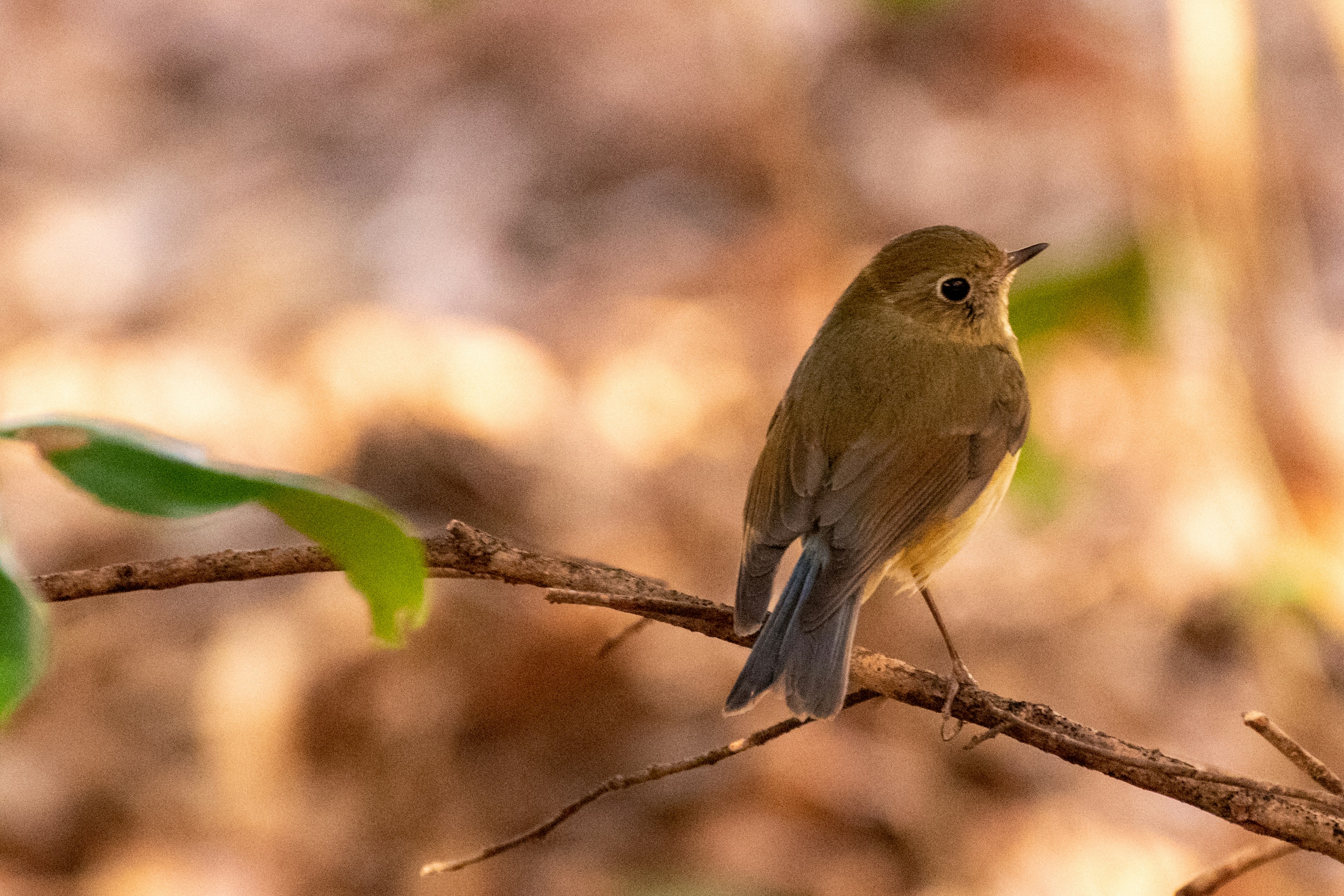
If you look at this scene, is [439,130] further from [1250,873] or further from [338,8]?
[1250,873]

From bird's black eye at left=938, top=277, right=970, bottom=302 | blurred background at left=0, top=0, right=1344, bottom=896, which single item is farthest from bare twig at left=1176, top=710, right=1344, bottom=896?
blurred background at left=0, top=0, right=1344, bottom=896

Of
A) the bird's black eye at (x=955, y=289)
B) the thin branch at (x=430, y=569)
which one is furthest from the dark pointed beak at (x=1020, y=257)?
the thin branch at (x=430, y=569)

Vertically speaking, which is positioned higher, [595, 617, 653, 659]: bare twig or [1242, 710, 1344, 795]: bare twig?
[1242, 710, 1344, 795]: bare twig

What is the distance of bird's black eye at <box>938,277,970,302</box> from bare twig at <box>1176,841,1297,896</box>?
1.40 m

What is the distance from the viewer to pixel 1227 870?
1656mm

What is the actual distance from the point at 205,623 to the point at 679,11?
409 cm

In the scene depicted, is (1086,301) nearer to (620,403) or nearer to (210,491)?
(620,403)

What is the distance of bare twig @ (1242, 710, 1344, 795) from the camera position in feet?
4.91

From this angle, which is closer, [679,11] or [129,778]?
[129,778]

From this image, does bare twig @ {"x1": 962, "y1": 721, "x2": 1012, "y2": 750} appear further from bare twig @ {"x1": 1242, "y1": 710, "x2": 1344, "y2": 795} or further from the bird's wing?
the bird's wing

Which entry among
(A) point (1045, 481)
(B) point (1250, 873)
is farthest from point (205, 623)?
(B) point (1250, 873)

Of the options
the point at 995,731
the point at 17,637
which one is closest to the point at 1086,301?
the point at 995,731

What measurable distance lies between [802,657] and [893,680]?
327mm

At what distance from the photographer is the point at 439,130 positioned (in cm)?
604
